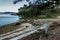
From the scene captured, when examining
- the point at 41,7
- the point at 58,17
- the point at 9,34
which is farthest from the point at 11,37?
the point at 58,17

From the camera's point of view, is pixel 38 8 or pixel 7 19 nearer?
pixel 7 19

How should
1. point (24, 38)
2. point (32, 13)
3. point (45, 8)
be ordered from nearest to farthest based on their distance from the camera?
point (24, 38) → point (32, 13) → point (45, 8)

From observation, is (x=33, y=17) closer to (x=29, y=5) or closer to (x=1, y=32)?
A: (x=29, y=5)

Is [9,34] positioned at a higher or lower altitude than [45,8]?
lower

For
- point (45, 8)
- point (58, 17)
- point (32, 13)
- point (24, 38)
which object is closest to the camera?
point (24, 38)

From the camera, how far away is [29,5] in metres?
5.03

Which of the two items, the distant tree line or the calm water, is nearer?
the calm water

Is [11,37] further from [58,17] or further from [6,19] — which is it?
[58,17]

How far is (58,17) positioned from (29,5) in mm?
1206

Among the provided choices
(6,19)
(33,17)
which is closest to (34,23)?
(33,17)

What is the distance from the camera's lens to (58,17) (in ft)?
19.0

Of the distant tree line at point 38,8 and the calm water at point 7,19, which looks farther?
the distant tree line at point 38,8

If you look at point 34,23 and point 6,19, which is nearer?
point 6,19

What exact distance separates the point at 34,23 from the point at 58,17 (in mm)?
797
